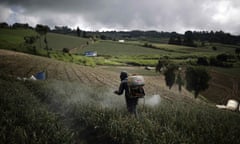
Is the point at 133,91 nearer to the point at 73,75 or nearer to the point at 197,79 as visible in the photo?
the point at 73,75

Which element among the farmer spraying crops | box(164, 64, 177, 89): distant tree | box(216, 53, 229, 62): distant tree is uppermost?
the farmer spraying crops

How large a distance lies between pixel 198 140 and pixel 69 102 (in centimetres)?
525

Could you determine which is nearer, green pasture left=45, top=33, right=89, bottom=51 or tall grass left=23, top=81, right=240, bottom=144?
tall grass left=23, top=81, right=240, bottom=144

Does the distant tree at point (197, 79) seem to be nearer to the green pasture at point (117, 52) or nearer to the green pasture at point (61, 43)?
the green pasture at point (117, 52)

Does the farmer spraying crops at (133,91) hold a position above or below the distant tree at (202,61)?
above

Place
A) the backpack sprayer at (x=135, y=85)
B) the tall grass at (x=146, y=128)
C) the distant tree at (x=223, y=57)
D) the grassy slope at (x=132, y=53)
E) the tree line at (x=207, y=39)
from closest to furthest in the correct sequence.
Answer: the tall grass at (x=146, y=128), the backpack sprayer at (x=135, y=85), the grassy slope at (x=132, y=53), the distant tree at (x=223, y=57), the tree line at (x=207, y=39)

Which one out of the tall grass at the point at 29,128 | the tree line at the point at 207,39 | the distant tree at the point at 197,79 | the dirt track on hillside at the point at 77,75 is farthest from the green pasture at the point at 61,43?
the tall grass at the point at 29,128

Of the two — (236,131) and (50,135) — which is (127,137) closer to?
(50,135)

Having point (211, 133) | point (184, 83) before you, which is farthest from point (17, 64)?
point (211, 133)

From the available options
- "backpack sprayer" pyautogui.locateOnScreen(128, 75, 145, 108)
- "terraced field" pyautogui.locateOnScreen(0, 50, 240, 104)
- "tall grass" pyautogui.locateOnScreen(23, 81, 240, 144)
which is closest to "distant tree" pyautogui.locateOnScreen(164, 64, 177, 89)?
"terraced field" pyautogui.locateOnScreen(0, 50, 240, 104)

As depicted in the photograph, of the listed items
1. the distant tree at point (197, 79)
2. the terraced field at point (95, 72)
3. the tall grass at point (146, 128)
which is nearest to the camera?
the tall grass at point (146, 128)

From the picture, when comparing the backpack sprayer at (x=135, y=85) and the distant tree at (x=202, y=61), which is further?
the distant tree at (x=202, y=61)

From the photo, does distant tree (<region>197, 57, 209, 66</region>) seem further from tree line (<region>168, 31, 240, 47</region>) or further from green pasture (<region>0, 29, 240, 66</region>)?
tree line (<region>168, 31, 240, 47</region>)

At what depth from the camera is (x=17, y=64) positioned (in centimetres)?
3359
